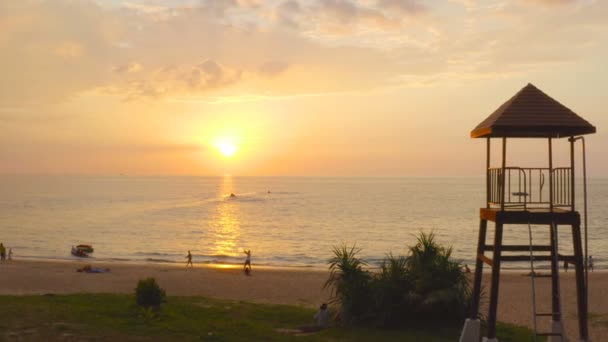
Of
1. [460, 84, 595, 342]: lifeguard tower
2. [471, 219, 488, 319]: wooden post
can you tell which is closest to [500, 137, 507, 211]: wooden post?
[460, 84, 595, 342]: lifeguard tower

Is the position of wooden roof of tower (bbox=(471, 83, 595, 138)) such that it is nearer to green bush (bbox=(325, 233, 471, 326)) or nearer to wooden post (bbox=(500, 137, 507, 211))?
wooden post (bbox=(500, 137, 507, 211))

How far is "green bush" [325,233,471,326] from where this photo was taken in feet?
50.1

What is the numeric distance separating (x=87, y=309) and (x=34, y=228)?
6685 centimetres

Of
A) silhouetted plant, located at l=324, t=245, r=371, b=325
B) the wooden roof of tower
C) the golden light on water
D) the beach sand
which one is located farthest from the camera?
the golden light on water

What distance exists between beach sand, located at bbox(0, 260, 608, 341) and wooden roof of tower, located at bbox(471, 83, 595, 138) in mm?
10217

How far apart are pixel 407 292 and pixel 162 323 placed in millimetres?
6650

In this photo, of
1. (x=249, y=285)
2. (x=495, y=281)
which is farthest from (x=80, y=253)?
(x=495, y=281)

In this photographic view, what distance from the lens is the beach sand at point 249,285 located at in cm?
2530

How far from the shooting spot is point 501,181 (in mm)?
12078

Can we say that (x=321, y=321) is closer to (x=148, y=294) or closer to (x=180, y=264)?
(x=148, y=294)

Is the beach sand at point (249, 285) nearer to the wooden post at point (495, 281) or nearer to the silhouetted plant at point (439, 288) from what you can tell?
the silhouetted plant at point (439, 288)

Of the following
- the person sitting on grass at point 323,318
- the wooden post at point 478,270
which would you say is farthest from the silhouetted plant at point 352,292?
the wooden post at point 478,270

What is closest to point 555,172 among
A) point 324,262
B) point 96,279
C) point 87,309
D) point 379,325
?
point 379,325

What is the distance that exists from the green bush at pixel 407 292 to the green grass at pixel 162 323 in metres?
0.53
